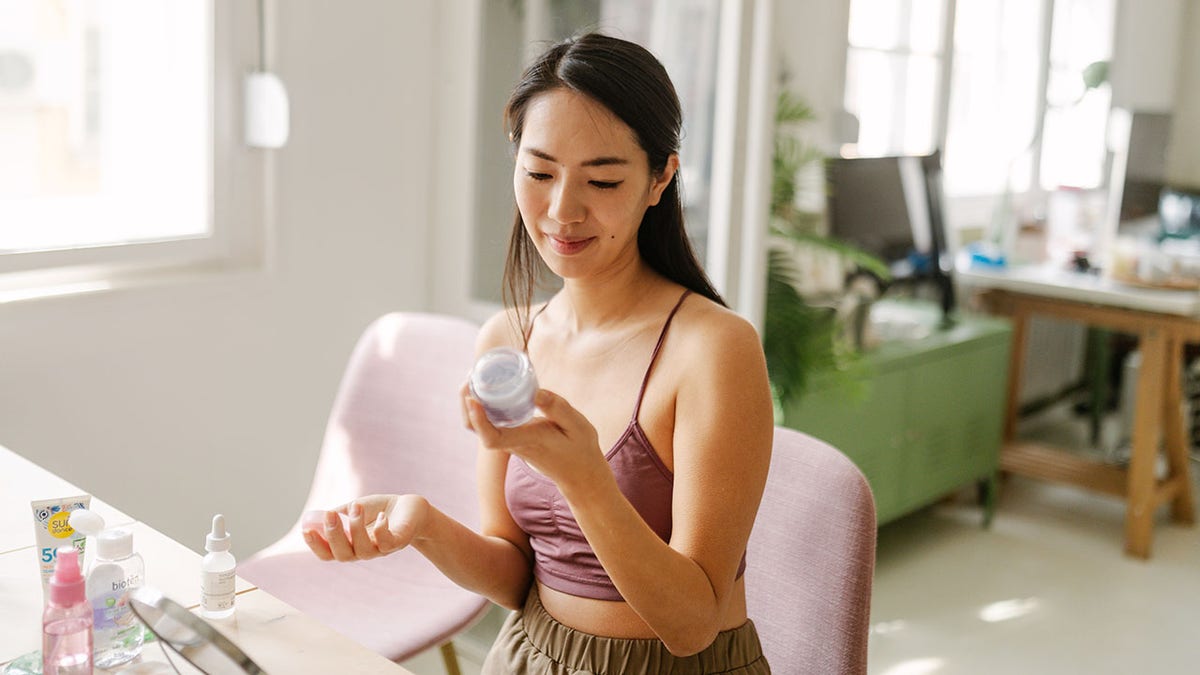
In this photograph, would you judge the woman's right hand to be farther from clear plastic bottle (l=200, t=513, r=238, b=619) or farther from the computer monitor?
the computer monitor

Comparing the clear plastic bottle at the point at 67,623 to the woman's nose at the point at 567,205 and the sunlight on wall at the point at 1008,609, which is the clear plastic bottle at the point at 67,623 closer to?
the woman's nose at the point at 567,205

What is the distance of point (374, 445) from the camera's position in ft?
6.87

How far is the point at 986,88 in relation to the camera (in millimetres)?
4559

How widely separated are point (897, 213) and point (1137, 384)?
91 cm

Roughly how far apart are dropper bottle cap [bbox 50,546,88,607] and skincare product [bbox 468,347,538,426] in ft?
1.26

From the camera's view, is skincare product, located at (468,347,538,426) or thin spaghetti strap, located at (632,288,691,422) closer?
skincare product, located at (468,347,538,426)

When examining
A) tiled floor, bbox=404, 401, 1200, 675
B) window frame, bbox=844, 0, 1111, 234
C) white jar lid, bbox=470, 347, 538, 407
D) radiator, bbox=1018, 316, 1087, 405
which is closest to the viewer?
white jar lid, bbox=470, 347, 538, 407

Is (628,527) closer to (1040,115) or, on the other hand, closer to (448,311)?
(448,311)

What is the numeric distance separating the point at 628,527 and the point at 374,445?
42.3 inches

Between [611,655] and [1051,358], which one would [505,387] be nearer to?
[611,655]

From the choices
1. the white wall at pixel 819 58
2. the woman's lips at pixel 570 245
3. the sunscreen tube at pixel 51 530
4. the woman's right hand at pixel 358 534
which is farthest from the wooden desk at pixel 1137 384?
the sunscreen tube at pixel 51 530

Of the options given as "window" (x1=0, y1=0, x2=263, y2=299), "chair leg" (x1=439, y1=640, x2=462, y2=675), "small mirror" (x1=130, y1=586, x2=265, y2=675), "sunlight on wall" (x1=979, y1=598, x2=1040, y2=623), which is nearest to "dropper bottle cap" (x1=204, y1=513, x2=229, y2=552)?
"small mirror" (x1=130, y1=586, x2=265, y2=675)

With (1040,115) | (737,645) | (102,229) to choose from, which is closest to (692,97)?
(102,229)

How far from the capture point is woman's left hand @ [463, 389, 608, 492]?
3.26ft
